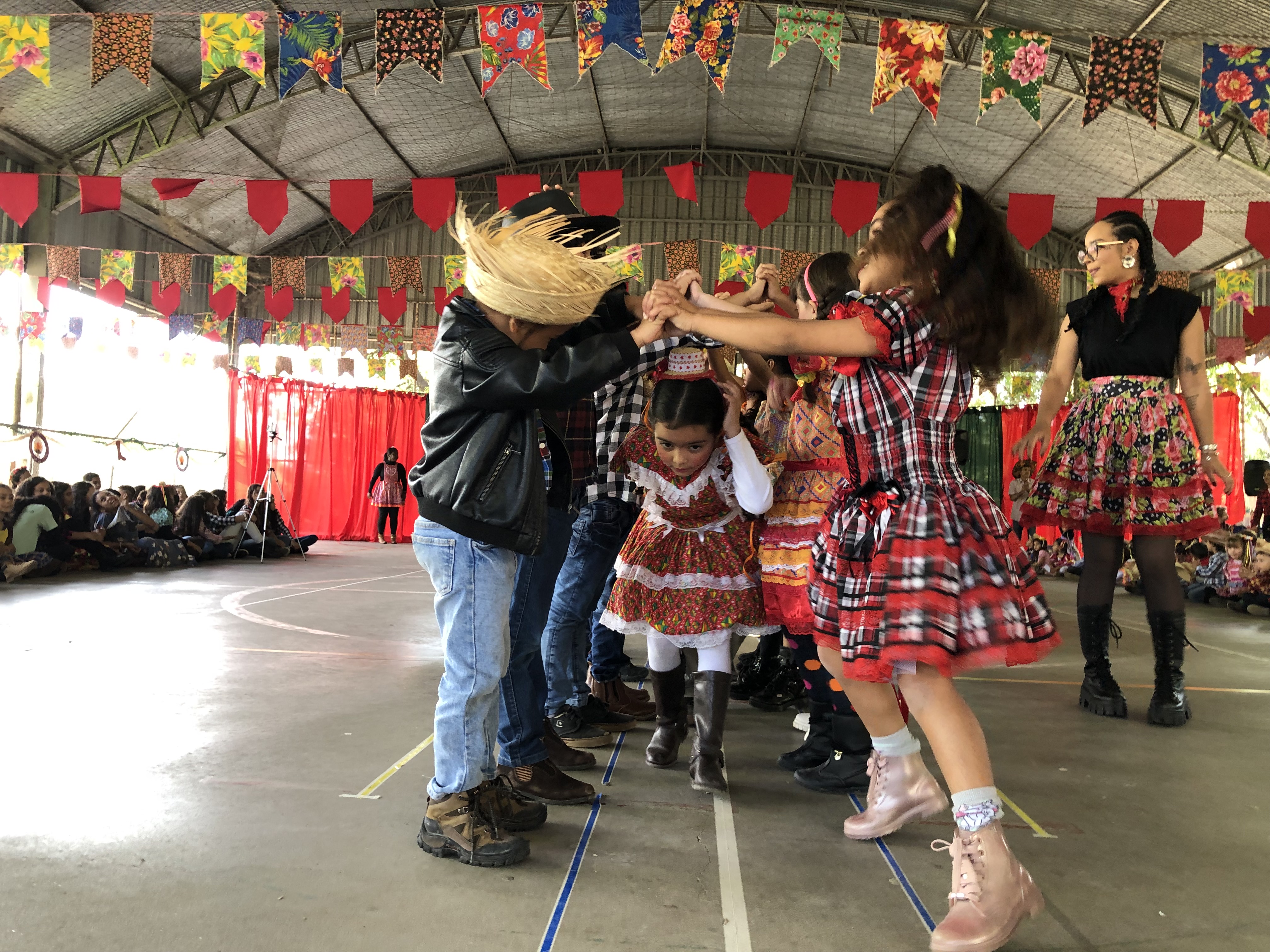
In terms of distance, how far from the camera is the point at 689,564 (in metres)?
2.18

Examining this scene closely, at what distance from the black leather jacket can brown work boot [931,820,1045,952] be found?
88 cm

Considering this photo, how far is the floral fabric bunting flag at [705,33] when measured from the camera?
6.12m

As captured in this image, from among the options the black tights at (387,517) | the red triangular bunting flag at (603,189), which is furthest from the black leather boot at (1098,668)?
the black tights at (387,517)

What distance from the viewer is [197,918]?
4.42ft

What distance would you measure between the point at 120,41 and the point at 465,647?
6898mm

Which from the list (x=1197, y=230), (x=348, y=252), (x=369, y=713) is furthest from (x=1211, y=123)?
(x=348, y=252)

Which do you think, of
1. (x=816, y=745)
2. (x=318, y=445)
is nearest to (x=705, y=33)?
(x=816, y=745)

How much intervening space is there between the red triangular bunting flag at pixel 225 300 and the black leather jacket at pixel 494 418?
32.5 feet

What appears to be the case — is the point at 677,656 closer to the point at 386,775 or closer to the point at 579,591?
the point at 579,591

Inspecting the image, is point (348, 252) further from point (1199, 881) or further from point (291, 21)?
point (1199, 881)

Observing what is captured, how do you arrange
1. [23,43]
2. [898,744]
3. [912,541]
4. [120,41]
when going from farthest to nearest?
[120,41] < [23,43] < [898,744] < [912,541]

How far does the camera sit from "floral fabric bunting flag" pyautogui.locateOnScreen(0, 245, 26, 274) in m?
9.72

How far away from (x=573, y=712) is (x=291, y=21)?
611 centimetres

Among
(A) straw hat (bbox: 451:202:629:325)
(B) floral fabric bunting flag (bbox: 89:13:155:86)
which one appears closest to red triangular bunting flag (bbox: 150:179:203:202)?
(B) floral fabric bunting flag (bbox: 89:13:155:86)
